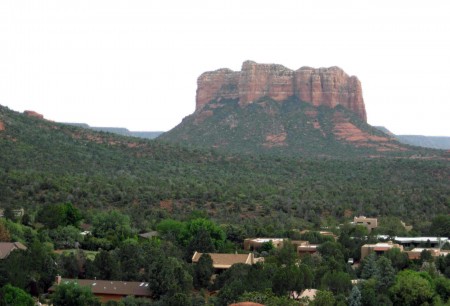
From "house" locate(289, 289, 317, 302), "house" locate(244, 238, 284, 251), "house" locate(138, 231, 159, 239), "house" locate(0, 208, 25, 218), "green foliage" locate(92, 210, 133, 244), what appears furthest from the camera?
"house" locate(0, 208, 25, 218)

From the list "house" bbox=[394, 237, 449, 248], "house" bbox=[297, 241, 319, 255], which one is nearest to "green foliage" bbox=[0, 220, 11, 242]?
"house" bbox=[297, 241, 319, 255]

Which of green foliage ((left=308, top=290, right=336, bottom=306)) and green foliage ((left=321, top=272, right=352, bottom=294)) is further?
green foliage ((left=321, top=272, right=352, bottom=294))

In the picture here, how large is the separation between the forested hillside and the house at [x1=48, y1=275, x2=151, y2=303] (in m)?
22.7

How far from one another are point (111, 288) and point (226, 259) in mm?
9834

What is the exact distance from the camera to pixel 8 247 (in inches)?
1860

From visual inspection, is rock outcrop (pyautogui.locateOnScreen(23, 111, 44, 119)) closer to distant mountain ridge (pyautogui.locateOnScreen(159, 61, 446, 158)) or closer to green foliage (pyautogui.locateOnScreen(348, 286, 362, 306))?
distant mountain ridge (pyautogui.locateOnScreen(159, 61, 446, 158))

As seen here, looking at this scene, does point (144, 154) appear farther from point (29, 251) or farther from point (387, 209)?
point (29, 251)

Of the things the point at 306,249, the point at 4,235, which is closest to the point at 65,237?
the point at 4,235

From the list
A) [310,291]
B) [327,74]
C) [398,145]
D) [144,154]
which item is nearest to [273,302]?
[310,291]

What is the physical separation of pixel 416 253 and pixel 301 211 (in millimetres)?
22577

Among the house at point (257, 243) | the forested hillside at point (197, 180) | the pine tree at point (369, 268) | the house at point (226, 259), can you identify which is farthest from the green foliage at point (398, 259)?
the forested hillside at point (197, 180)

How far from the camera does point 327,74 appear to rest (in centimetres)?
14150

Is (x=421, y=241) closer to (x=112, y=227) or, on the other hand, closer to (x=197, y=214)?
(x=197, y=214)

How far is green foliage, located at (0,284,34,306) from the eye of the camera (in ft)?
121
